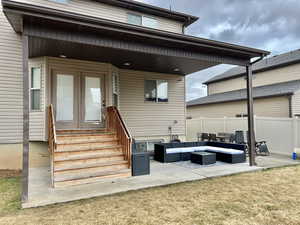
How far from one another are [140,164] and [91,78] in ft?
12.1

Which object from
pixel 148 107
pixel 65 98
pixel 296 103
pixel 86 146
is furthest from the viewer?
pixel 296 103

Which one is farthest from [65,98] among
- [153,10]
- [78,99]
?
[153,10]

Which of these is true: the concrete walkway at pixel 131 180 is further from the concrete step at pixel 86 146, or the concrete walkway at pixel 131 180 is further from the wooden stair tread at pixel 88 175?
the concrete step at pixel 86 146

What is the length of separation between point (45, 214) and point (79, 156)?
7.54 feet

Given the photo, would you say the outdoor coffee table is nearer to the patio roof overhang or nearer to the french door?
the patio roof overhang

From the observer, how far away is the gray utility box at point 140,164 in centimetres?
583

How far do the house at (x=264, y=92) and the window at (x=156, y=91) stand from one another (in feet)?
27.3

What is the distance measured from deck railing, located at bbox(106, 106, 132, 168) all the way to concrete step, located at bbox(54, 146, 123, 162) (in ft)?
0.90

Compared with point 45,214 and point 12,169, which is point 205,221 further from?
point 12,169

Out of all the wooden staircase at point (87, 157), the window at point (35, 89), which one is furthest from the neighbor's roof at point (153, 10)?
the wooden staircase at point (87, 157)

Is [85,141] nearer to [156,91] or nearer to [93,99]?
[93,99]

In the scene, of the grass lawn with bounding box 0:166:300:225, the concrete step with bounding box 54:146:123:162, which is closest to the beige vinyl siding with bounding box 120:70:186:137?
the concrete step with bounding box 54:146:123:162

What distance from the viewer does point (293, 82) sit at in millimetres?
14609

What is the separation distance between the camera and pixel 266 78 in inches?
661
